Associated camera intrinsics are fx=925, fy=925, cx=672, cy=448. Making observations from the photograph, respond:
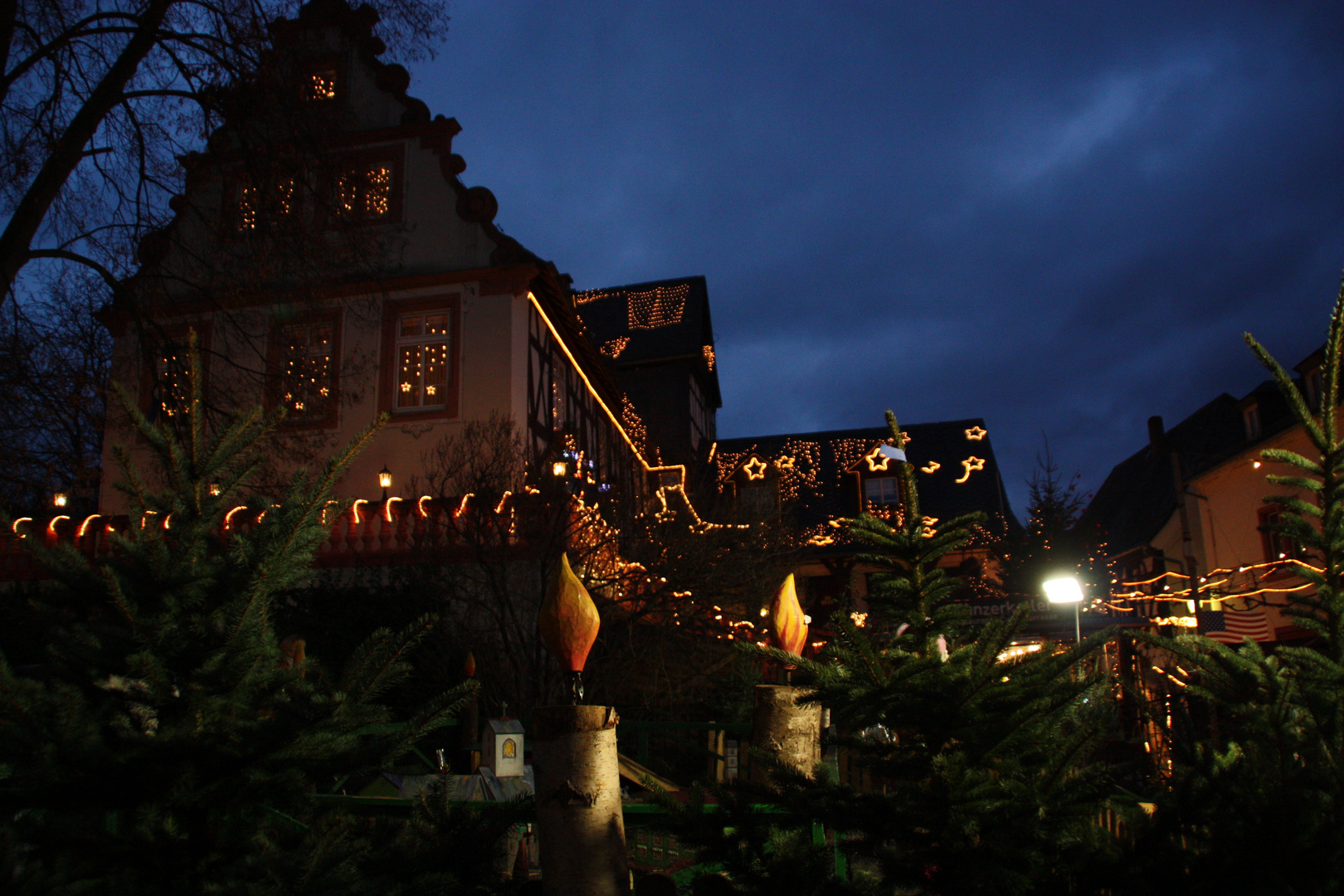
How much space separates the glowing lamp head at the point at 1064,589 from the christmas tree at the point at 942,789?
981cm

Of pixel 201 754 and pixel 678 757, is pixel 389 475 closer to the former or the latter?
pixel 678 757

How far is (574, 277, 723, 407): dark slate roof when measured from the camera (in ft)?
92.3

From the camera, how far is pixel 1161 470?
3316 cm

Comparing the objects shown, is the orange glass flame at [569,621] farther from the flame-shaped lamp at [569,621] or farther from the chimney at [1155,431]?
the chimney at [1155,431]

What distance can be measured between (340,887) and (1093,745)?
1.77 m

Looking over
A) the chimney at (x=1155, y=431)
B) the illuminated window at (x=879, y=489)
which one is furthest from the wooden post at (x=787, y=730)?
the chimney at (x=1155, y=431)

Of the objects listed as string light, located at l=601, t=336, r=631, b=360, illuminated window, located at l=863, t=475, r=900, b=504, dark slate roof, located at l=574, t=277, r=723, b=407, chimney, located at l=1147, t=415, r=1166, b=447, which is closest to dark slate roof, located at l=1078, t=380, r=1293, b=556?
chimney, located at l=1147, t=415, r=1166, b=447

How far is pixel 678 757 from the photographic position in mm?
11680

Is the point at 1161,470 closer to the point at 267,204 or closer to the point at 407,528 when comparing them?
the point at 407,528

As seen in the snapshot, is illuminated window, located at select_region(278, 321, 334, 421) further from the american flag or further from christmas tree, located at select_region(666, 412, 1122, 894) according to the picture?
the american flag

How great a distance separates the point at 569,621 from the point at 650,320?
89.7 feet

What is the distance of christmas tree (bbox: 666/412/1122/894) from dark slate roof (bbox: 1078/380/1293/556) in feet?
78.5

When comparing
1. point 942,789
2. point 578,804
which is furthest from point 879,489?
point 942,789

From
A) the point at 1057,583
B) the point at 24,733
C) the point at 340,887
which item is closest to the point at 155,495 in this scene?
the point at 24,733
